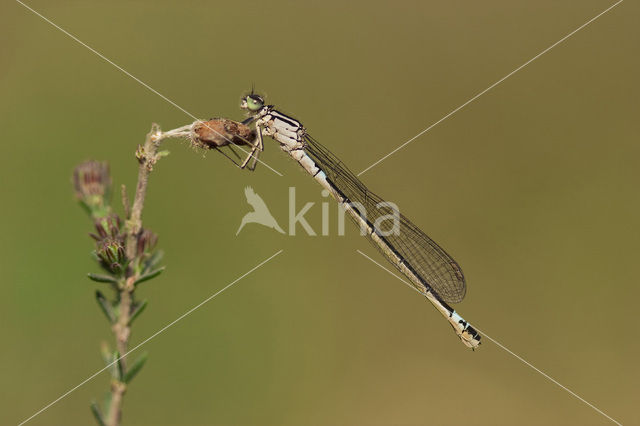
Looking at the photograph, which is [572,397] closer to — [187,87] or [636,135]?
[636,135]

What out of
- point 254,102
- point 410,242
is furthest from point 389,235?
point 254,102

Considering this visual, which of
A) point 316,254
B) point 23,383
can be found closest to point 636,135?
point 316,254

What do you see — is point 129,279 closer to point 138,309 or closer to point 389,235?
point 138,309

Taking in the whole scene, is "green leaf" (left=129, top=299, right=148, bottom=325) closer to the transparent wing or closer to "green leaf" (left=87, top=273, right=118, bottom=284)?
"green leaf" (left=87, top=273, right=118, bottom=284)

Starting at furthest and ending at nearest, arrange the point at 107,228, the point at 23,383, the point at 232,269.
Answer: the point at 232,269 → the point at 23,383 → the point at 107,228

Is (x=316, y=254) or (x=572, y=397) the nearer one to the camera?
(x=572, y=397)

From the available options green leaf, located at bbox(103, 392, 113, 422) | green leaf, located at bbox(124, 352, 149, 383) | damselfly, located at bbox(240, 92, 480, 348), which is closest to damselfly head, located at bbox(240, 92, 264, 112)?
damselfly, located at bbox(240, 92, 480, 348)

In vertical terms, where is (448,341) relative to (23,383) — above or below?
below

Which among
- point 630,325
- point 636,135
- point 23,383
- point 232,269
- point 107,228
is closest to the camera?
point 107,228
